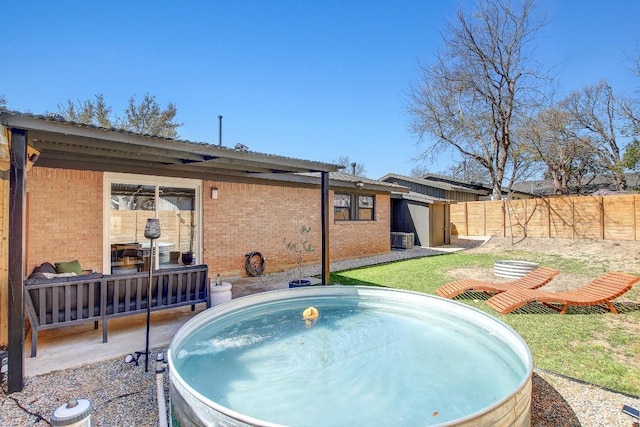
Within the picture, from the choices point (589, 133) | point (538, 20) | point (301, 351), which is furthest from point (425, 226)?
point (589, 133)

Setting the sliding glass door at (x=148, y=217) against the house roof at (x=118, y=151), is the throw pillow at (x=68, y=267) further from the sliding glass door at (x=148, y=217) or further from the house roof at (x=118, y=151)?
the house roof at (x=118, y=151)

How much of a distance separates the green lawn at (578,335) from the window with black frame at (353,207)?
4.02 meters

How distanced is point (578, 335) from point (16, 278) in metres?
7.65

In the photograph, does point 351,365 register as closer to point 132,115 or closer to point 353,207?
point 353,207

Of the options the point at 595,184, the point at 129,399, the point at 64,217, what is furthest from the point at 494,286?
the point at 595,184

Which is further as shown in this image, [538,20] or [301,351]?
[538,20]

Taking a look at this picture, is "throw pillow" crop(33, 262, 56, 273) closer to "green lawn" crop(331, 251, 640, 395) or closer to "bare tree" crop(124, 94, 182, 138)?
"green lawn" crop(331, 251, 640, 395)

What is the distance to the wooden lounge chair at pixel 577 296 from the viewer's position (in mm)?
6398

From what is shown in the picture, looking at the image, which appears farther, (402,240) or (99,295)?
(402,240)

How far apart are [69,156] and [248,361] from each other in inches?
219

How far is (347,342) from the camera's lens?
5.38 metres

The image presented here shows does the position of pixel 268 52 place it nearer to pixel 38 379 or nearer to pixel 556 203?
pixel 38 379

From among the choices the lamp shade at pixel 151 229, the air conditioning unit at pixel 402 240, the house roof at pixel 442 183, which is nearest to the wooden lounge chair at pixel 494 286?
the lamp shade at pixel 151 229

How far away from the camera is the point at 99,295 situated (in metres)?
4.99
